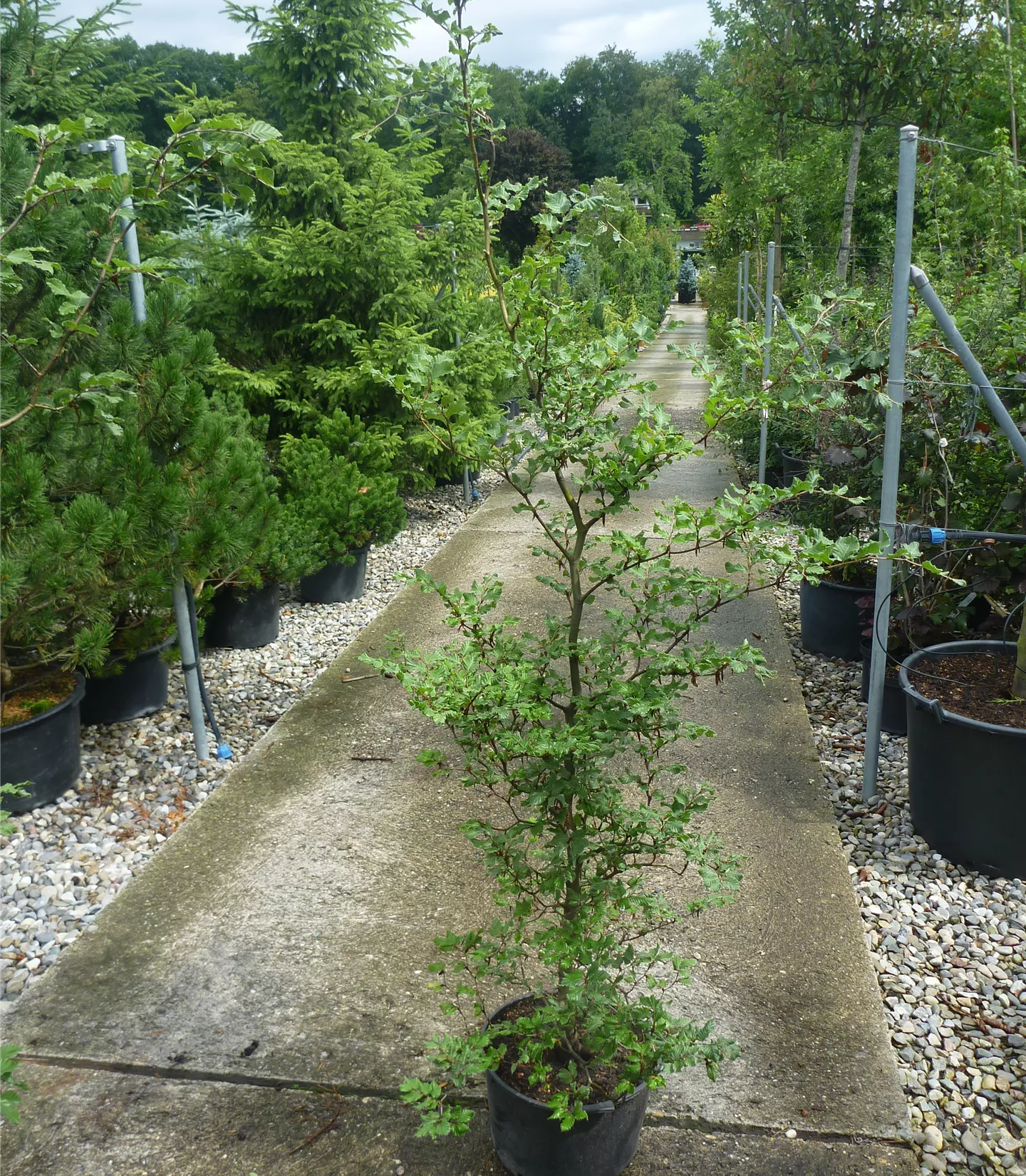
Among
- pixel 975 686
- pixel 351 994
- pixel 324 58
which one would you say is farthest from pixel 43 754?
pixel 324 58

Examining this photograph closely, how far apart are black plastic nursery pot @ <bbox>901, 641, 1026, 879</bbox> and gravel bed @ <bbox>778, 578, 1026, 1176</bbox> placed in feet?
0.22

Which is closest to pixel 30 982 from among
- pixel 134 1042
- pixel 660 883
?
pixel 134 1042

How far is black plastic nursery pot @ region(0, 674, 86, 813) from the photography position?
3.18 meters

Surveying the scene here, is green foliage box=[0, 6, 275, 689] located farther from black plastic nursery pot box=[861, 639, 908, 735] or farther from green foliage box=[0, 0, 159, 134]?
black plastic nursery pot box=[861, 639, 908, 735]

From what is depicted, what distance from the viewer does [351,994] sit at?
2.43 meters

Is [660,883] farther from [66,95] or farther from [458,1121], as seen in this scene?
[66,95]

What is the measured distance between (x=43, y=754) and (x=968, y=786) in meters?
3.08

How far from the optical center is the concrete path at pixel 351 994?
1.98 m

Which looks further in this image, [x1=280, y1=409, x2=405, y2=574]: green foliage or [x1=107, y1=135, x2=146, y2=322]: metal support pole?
[x1=280, y1=409, x2=405, y2=574]: green foliage

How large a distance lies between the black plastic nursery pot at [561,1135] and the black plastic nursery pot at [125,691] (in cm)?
267

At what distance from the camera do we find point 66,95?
5.93 m

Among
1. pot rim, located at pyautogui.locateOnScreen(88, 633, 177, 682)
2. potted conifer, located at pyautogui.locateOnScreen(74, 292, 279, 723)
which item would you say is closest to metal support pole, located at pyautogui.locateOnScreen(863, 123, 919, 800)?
potted conifer, located at pyautogui.locateOnScreen(74, 292, 279, 723)

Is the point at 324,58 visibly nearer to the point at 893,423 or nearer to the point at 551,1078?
the point at 893,423

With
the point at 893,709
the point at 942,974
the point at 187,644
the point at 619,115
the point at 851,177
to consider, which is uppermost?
the point at 619,115
